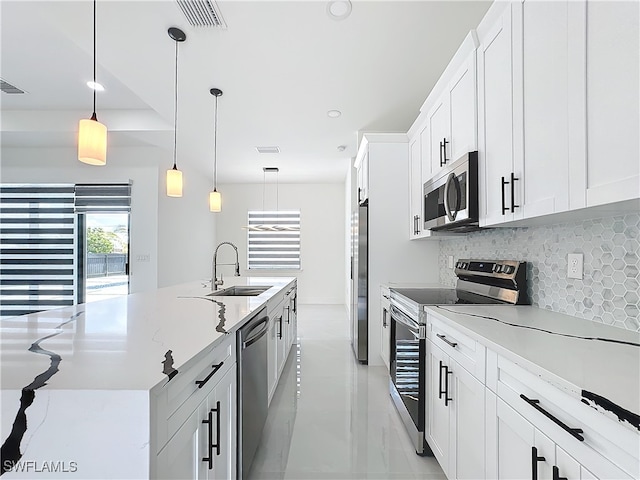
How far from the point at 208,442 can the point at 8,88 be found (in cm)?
474

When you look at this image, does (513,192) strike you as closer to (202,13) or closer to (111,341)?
(111,341)

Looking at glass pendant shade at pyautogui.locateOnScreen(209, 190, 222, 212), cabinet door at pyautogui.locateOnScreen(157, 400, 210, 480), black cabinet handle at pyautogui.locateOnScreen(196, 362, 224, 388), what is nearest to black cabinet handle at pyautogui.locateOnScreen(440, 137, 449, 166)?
Answer: black cabinet handle at pyautogui.locateOnScreen(196, 362, 224, 388)

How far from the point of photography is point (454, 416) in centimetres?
156

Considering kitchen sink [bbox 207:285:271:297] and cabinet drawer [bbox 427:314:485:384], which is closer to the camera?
cabinet drawer [bbox 427:314:485:384]

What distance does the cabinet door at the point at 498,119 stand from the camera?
1518 millimetres

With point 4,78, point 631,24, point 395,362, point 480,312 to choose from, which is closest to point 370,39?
point 631,24

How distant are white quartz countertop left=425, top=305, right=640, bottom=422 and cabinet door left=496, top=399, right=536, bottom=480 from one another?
8.0 inches

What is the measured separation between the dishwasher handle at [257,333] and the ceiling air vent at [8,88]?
4.08m

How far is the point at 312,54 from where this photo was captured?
9.18 ft

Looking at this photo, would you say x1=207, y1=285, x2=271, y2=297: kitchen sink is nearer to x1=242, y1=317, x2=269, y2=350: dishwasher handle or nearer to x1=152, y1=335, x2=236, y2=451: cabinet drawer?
x1=242, y1=317, x2=269, y2=350: dishwasher handle

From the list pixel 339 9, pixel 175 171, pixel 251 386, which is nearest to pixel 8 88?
pixel 175 171

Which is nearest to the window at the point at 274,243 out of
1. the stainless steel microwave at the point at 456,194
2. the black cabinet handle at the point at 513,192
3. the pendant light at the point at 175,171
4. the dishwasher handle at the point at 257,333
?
the pendant light at the point at 175,171

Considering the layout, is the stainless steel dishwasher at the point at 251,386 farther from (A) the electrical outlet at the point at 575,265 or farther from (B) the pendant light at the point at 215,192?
(B) the pendant light at the point at 215,192

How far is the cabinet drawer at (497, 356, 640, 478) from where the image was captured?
664 millimetres
